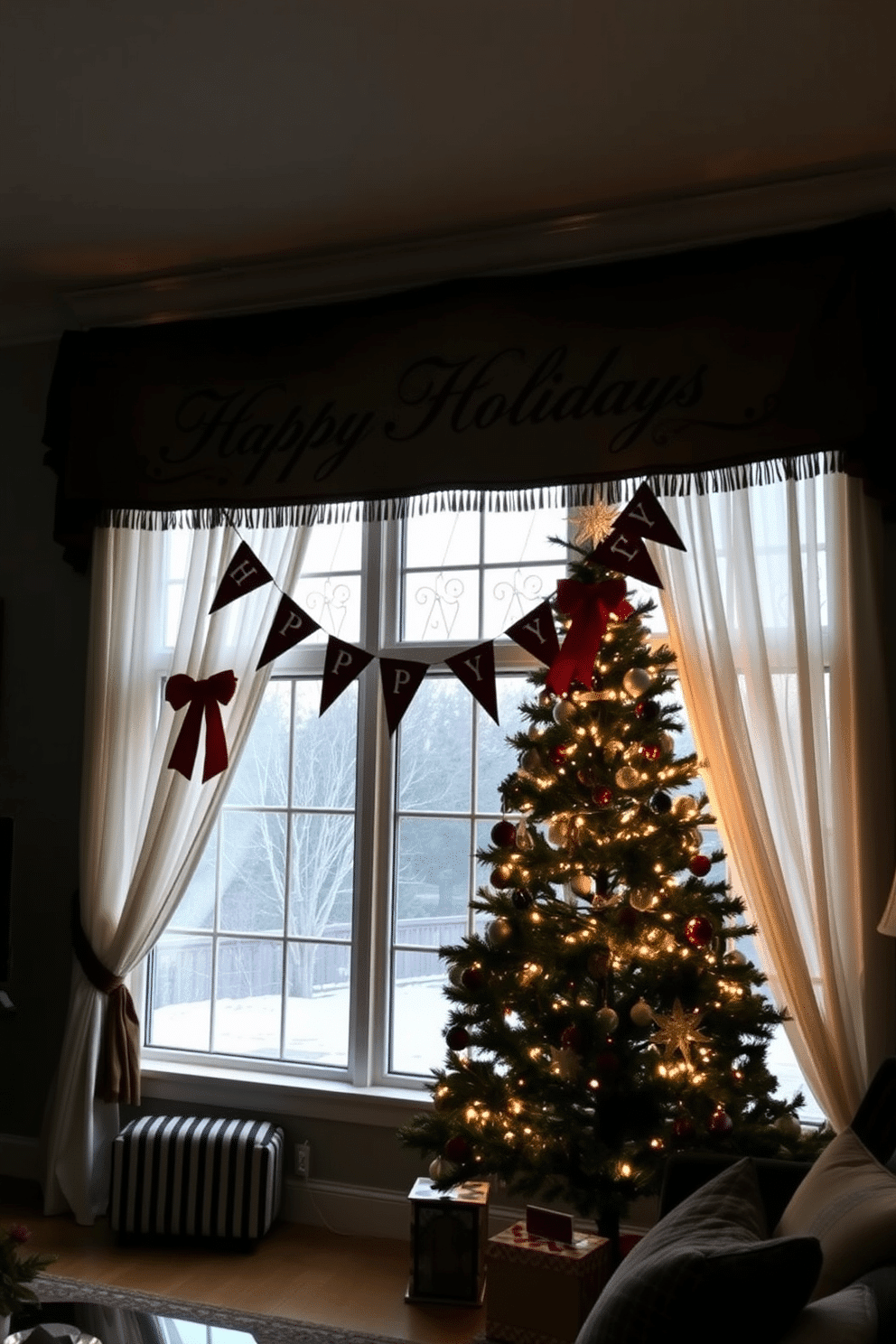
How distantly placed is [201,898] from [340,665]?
1.21 m

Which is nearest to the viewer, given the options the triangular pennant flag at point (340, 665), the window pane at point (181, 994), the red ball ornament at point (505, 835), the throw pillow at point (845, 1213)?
the throw pillow at point (845, 1213)

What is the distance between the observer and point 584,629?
3525 millimetres

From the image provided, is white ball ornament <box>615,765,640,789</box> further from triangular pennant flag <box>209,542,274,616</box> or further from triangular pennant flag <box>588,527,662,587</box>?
triangular pennant flag <box>209,542,274,616</box>

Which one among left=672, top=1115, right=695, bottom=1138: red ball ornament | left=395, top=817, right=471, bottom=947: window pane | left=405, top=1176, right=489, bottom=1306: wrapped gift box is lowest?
left=405, top=1176, right=489, bottom=1306: wrapped gift box

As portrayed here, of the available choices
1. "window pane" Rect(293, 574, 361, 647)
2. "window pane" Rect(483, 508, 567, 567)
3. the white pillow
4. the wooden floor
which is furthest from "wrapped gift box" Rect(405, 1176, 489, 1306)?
the white pillow

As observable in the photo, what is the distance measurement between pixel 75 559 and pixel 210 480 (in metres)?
0.63

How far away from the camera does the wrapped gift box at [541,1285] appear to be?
3.19 m

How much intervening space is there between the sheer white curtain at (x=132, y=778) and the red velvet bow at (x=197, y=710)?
0.40 ft

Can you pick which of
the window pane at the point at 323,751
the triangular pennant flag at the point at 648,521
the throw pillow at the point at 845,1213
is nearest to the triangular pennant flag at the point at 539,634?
the triangular pennant flag at the point at 648,521

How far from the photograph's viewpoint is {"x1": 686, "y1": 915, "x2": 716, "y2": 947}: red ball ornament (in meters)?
3.30

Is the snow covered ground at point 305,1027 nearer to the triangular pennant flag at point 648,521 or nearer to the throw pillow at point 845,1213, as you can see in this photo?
the triangular pennant flag at point 648,521

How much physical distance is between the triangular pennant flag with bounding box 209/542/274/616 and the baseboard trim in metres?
2.06

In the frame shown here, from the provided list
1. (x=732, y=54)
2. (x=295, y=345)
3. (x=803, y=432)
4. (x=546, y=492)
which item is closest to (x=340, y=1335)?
(x=546, y=492)

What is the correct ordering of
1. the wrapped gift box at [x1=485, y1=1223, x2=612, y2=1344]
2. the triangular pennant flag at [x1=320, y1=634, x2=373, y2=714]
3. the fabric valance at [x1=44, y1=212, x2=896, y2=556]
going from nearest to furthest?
the wrapped gift box at [x1=485, y1=1223, x2=612, y2=1344] → the fabric valance at [x1=44, y1=212, x2=896, y2=556] → the triangular pennant flag at [x1=320, y1=634, x2=373, y2=714]
